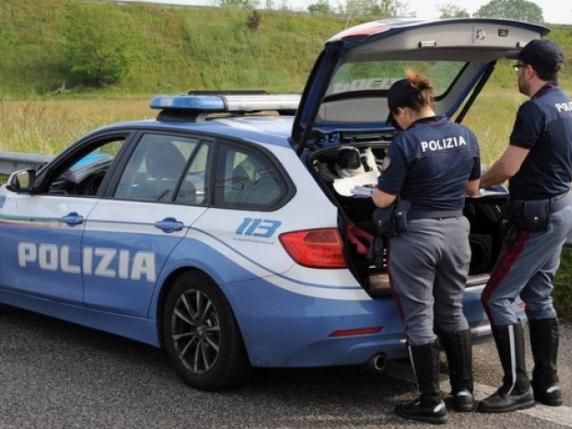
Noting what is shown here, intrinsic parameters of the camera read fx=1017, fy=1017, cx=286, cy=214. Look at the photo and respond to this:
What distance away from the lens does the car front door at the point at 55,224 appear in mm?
6082

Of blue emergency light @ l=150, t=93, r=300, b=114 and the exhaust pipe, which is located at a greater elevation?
blue emergency light @ l=150, t=93, r=300, b=114

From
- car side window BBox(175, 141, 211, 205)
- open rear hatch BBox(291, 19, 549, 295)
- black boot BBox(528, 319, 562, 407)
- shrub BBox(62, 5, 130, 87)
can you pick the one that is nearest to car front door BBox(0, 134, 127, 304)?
car side window BBox(175, 141, 211, 205)

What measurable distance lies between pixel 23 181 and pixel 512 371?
3363 mm

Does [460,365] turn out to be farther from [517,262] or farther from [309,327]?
[309,327]

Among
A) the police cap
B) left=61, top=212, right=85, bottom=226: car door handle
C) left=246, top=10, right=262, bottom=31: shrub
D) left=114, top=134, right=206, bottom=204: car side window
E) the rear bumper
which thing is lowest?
left=246, top=10, right=262, bottom=31: shrub

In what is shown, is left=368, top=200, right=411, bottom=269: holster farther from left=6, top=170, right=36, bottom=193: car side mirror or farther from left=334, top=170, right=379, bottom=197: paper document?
left=6, top=170, right=36, bottom=193: car side mirror

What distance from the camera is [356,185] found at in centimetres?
535

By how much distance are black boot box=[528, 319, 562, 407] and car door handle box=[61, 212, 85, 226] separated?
2.65 metres

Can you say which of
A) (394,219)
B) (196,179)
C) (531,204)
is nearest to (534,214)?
(531,204)

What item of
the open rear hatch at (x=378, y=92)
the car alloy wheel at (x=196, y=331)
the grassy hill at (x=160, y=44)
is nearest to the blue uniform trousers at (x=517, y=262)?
the open rear hatch at (x=378, y=92)

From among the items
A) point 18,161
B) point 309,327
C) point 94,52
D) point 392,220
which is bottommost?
point 94,52

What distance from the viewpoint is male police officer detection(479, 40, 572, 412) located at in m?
4.89

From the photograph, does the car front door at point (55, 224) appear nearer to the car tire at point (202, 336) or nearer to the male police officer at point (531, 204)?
the car tire at point (202, 336)

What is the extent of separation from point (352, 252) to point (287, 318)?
461 millimetres
